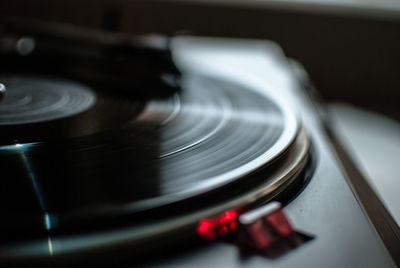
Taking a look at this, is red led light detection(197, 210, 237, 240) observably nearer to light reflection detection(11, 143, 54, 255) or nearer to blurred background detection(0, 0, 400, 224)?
light reflection detection(11, 143, 54, 255)

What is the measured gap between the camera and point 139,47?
2.50ft

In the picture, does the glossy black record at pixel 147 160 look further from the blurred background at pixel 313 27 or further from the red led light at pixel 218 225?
the blurred background at pixel 313 27

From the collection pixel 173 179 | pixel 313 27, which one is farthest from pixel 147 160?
pixel 313 27

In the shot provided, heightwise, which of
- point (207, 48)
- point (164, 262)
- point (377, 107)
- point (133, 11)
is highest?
point (133, 11)

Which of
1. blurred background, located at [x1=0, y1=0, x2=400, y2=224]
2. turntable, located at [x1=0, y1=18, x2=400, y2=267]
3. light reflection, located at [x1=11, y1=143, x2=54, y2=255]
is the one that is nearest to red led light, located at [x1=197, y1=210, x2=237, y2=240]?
turntable, located at [x1=0, y1=18, x2=400, y2=267]

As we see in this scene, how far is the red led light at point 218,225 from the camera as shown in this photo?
1.02ft

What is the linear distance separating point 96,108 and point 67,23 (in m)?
0.85

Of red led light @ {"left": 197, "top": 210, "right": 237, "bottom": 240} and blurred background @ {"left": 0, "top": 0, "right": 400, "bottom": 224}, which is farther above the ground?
blurred background @ {"left": 0, "top": 0, "right": 400, "bottom": 224}

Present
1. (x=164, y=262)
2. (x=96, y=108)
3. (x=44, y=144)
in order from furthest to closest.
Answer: (x=96, y=108), (x=44, y=144), (x=164, y=262)

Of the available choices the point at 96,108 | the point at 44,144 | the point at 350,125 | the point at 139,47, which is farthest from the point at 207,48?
the point at 44,144

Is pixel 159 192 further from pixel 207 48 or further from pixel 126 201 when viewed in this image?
pixel 207 48

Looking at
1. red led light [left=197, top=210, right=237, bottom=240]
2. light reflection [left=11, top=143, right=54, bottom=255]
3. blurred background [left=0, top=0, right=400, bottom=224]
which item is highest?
blurred background [left=0, top=0, right=400, bottom=224]

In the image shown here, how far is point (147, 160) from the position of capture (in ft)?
1.31

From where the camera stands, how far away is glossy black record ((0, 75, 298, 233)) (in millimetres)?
314
